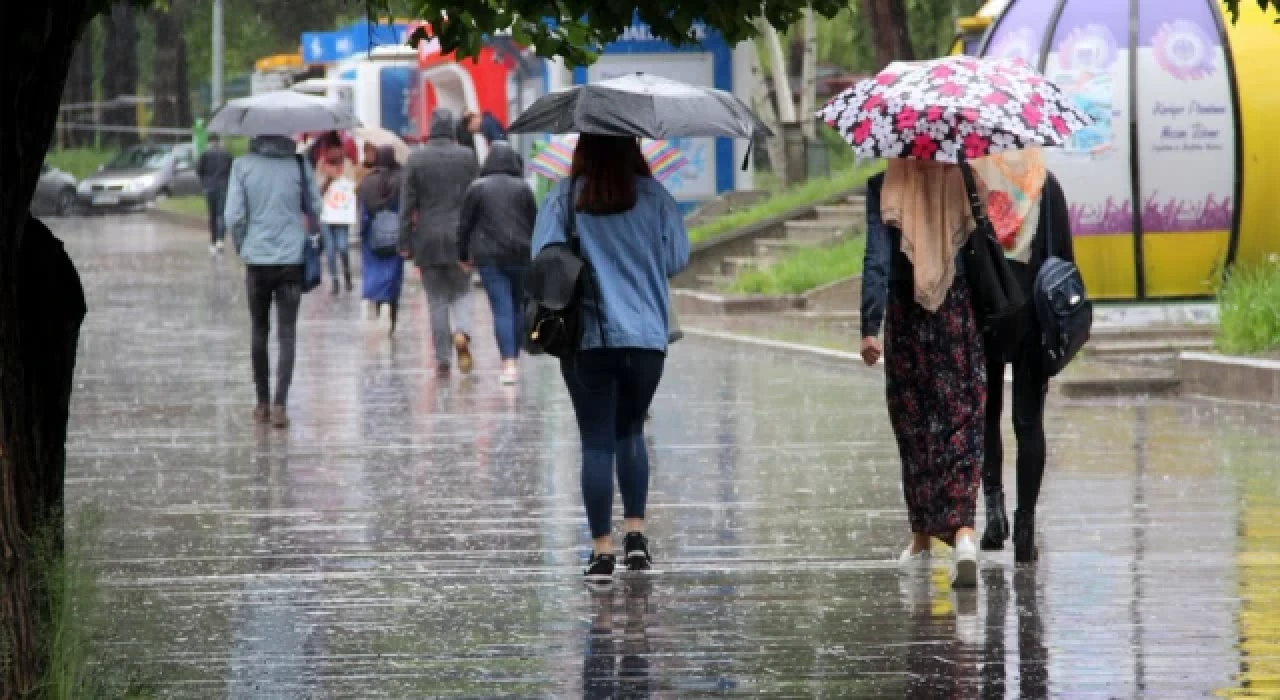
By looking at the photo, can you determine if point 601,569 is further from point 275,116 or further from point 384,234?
point 384,234

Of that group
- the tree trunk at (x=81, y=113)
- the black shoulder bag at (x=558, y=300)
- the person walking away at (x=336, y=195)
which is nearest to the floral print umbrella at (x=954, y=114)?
the black shoulder bag at (x=558, y=300)

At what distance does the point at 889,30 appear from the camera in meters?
30.0

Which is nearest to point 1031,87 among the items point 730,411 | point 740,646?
point 740,646

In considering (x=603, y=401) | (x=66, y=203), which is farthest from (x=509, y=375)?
(x=66, y=203)

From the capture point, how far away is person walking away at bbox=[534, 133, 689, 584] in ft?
29.6

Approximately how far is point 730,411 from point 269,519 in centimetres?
514

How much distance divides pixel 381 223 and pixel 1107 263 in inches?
263

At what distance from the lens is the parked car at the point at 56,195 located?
53.0 m

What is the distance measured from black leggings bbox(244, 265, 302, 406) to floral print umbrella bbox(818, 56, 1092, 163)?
6.51 m

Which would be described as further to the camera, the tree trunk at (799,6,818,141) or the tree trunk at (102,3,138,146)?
the tree trunk at (102,3,138,146)

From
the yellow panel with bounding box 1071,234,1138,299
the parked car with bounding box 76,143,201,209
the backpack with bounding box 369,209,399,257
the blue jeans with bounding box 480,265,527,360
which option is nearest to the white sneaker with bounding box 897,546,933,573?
the blue jeans with bounding box 480,265,527,360

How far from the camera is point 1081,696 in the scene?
22.8 feet

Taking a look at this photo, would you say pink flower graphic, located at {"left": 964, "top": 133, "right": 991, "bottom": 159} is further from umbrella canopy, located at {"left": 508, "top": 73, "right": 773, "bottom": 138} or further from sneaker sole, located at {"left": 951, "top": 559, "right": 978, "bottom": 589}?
sneaker sole, located at {"left": 951, "top": 559, "right": 978, "bottom": 589}

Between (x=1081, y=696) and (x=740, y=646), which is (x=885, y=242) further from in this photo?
(x=1081, y=696)
